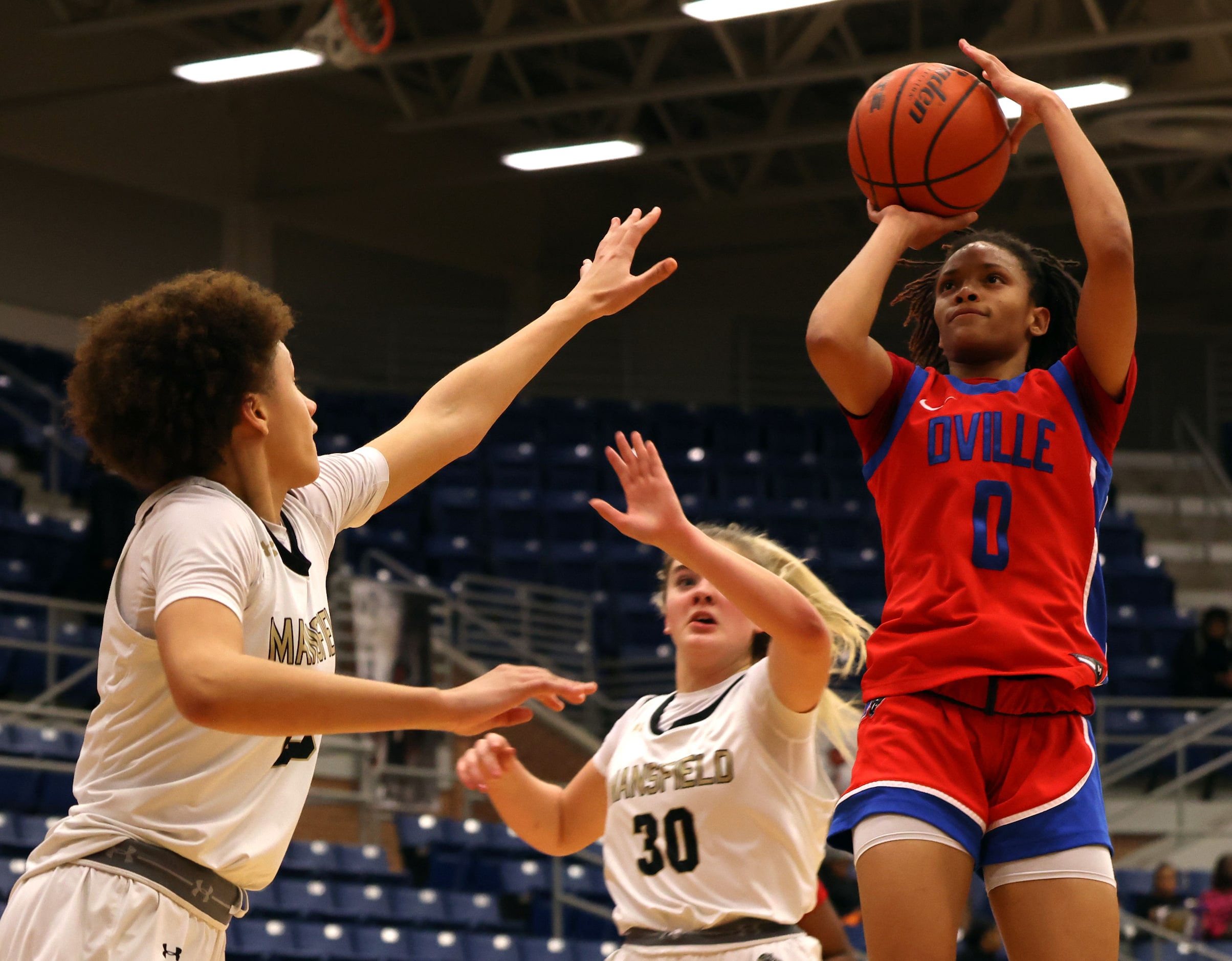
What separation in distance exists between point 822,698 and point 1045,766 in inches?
48.1

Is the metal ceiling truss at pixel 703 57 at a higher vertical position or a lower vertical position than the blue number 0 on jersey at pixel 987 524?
higher

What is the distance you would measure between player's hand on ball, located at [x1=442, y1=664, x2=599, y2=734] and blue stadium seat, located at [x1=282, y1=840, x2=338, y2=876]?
6903mm

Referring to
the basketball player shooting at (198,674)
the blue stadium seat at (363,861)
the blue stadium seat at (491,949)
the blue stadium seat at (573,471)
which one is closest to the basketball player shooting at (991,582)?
the basketball player shooting at (198,674)

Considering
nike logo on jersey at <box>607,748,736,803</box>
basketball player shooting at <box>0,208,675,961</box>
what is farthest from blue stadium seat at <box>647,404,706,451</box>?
basketball player shooting at <box>0,208,675,961</box>

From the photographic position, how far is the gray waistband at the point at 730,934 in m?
3.60

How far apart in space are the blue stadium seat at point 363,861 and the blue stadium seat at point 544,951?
1136mm

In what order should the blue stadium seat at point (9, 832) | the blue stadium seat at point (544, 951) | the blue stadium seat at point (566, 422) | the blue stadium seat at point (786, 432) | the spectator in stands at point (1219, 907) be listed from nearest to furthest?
the blue stadium seat at point (9, 832) → the blue stadium seat at point (544, 951) → the spectator in stands at point (1219, 907) → the blue stadium seat at point (566, 422) → the blue stadium seat at point (786, 432)

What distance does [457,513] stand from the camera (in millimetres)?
13844

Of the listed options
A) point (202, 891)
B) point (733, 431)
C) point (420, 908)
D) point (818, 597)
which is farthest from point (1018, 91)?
point (733, 431)

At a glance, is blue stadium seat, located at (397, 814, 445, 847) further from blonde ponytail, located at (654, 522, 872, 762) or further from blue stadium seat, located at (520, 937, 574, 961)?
blonde ponytail, located at (654, 522, 872, 762)

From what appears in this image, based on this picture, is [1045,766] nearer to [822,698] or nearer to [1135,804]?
[822,698]

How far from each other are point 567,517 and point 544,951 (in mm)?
5888

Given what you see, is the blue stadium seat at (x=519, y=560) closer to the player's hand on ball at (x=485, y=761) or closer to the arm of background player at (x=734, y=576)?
the player's hand on ball at (x=485, y=761)

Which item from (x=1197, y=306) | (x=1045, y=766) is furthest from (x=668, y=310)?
(x=1045, y=766)
